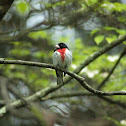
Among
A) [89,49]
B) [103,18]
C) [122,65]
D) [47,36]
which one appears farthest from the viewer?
[47,36]

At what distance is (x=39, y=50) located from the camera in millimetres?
5941

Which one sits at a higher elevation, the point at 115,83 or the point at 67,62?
the point at 67,62

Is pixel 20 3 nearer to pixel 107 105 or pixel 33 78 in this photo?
pixel 33 78

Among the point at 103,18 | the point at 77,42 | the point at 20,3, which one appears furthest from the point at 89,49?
the point at 20,3

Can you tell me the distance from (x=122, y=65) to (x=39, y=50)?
2.07m

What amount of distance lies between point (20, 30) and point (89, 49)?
1.77m

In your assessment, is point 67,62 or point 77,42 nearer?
point 67,62

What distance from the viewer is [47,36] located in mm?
6105

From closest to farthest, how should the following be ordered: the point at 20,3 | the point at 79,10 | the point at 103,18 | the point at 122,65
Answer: the point at 20,3, the point at 79,10, the point at 103,18, the point at 122,65

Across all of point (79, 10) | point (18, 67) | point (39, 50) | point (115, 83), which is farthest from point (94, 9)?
point (18, 67)

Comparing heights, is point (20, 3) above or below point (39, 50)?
above

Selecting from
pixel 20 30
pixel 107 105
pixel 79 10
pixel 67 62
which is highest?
pixel 79 10

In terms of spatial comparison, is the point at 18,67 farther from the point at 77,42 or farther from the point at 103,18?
the point at 103,18

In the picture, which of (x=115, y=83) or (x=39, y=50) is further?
(x=39, y=50)
